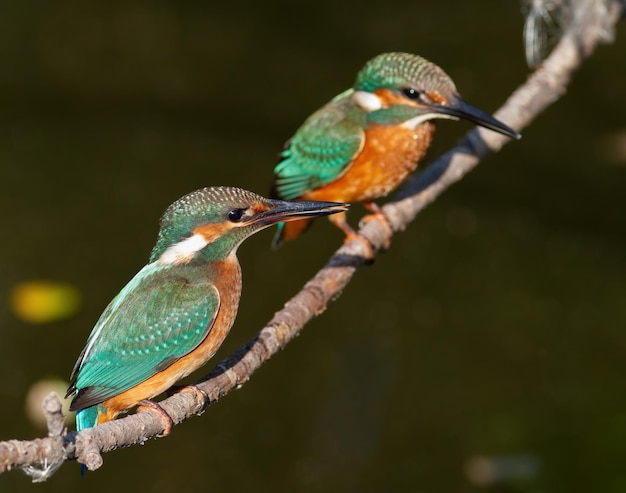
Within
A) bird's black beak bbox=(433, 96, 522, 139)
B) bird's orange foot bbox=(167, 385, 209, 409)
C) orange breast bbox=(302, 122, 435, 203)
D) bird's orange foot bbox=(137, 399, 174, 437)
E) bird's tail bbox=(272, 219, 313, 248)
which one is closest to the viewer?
bird's orange foot bbox=(137, 399, 174, 437)

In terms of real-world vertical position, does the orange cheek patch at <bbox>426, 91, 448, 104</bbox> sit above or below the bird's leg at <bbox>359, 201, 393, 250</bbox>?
above

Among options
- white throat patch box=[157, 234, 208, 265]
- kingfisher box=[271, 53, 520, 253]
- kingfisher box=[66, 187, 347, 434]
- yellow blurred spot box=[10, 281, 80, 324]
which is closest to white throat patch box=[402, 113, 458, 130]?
kingfisher box=[271, 53, 520, 253]

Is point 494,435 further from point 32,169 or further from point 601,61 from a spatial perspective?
point 32,169

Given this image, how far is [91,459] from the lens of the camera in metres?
1.83

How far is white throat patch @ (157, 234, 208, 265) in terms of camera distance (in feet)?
8.55

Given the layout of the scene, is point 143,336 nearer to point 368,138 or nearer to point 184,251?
point 184,251

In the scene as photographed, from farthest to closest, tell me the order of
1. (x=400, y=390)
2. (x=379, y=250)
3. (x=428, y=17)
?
(x=428, y=17), (x=400, y=390), (x=379, y=250)

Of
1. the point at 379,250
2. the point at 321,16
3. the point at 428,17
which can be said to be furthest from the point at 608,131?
the point at 379,250

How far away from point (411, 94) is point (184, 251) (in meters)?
1.09

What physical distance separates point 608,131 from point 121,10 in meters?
2.55

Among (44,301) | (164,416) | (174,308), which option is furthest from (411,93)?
(44,301)

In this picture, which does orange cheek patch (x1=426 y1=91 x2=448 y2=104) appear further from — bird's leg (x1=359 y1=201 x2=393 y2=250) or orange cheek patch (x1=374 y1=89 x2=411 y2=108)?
bird's leg (x1=359 y1=201 x2=393 y2=250)

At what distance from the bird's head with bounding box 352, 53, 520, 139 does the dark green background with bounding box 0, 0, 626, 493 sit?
43.6 inches

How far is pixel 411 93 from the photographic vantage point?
3326 millimetres
